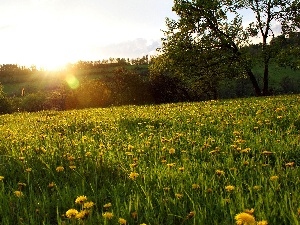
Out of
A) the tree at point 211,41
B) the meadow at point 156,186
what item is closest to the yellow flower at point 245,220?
the meadow at point 156,186

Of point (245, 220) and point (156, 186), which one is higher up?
point (245, 220)

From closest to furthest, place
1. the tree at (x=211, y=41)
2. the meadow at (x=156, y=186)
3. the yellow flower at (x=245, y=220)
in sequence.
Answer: the yellow flower at (x=245, y=220) → the meadow at (x=156, y=186) → the tree at (x=211, y=41)

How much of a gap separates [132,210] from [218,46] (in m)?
29.7

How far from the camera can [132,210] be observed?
3.14 metres

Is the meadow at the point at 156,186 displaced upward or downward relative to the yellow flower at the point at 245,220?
downward

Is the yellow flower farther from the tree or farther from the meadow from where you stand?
the tree

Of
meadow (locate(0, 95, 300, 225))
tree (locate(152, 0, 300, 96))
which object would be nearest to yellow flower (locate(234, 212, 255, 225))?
meadow (locate(0, 95, 300, 225))

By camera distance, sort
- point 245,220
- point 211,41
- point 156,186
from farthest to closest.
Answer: point 211,41 → point 156,186 → point 245,220

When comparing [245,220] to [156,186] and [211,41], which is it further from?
[211,41]

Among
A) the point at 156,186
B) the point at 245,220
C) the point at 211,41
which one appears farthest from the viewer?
the point at 211,41

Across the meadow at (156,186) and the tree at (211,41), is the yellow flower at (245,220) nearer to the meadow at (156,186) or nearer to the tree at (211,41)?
the meadow at (156,186)

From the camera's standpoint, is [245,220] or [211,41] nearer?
[245,220]

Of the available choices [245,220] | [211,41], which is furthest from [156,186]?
[211,41]

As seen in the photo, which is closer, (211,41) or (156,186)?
(156,186)
